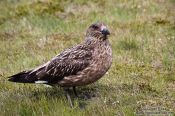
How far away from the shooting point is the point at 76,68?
8398 mm

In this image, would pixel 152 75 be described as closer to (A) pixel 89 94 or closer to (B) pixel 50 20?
(A) pixel 89 94

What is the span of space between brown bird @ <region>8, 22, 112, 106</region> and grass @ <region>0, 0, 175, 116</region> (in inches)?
10.5

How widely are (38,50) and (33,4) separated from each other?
3348 millimetres

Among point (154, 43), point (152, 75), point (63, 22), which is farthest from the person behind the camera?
point (63, 22)

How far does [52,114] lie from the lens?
7.50 metres

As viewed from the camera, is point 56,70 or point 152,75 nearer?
point 56,70

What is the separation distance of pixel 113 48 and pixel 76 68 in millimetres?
2980

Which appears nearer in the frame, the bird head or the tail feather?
the tail feather

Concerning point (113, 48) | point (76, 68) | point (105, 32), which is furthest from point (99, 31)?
point (113, 48)

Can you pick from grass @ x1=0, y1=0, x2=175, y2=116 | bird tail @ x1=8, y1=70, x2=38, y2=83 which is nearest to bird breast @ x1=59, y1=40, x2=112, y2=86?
grass @ x1=0, y1=0, x2=175, y2=116

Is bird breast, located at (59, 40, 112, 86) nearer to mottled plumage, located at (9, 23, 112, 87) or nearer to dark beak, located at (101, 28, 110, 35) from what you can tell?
mottled plumage, located at (9, 23, 112, 87)

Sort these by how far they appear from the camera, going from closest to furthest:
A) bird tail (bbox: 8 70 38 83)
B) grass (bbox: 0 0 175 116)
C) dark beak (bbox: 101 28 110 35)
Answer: grass (bbox: 0 0 175 116), bird tail (bbox: 8 70 38 83), dark beak (bbox: 101 28 110 35)

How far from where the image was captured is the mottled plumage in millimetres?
8367

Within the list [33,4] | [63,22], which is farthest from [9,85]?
[33,4]
